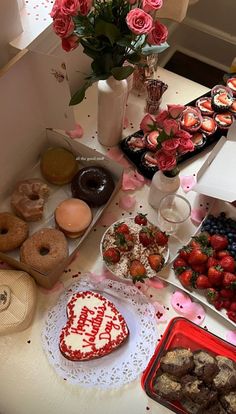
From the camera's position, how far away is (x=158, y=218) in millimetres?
1181

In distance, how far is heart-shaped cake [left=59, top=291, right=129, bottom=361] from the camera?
97 centimetres

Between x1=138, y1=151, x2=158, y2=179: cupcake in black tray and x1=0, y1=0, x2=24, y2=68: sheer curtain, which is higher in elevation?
x1=0, y1=0, x2=24, y2=68: sheer curtain

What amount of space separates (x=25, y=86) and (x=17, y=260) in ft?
1.39

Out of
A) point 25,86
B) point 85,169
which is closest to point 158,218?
point 85,169

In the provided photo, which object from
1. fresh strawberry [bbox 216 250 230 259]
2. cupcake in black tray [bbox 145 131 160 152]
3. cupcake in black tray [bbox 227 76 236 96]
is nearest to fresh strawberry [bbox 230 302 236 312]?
fresh strawberry [bbox 216 250 230 259]

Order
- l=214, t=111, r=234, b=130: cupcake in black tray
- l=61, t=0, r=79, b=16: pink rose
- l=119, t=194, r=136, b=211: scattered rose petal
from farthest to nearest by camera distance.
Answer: l=214, t=111, r=234, b=130: cupcake in black tray
l=119, t=194, r=136, b=211: scattered rose petal
l=61, t=0, r=79, b=16: pink rose

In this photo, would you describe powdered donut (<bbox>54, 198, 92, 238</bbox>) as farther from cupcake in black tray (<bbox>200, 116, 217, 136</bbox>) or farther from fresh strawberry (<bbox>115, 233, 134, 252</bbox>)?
cupcake in black tray (<bbox>200, 116, 217, 136</bbox>)

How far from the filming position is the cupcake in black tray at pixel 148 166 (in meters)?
1.23

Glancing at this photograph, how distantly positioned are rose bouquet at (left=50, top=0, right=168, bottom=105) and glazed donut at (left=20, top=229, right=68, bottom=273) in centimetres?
32

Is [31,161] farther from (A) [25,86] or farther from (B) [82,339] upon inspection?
(B) [82,339]

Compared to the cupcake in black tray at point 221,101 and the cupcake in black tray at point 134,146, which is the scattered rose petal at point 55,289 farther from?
the cupcake in black tray at point 221,101

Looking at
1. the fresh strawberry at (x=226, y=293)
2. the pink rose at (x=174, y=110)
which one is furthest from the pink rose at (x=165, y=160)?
the fresh strawberry at (x=226, y=293)

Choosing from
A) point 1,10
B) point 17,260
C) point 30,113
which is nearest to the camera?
point 1,10

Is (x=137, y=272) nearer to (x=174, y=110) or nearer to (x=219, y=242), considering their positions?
(x=219, y=242)
